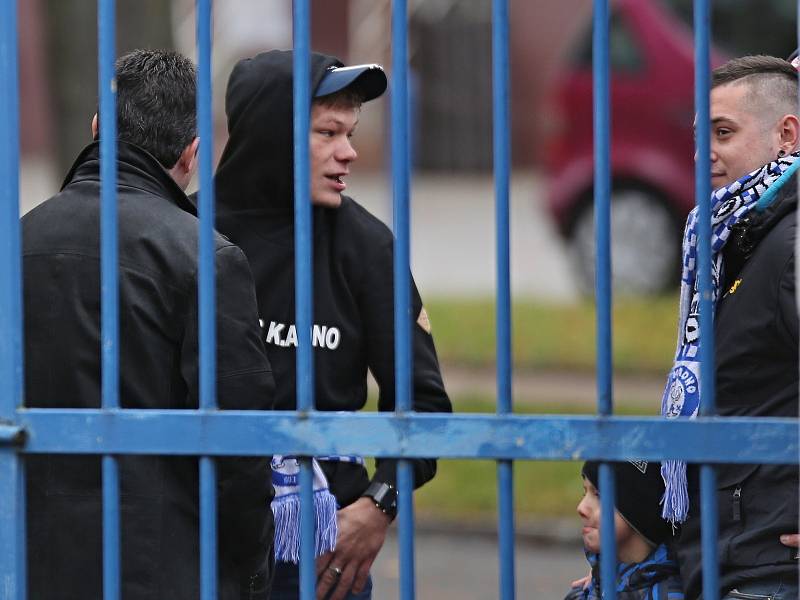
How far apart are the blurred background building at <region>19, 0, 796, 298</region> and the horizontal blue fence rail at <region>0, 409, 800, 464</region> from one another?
17.9 feet

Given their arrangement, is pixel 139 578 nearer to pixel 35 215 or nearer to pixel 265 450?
pixel 265 450

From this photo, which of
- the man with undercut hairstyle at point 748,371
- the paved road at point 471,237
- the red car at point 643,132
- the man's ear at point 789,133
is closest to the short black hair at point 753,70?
the man's ear at point 789,133

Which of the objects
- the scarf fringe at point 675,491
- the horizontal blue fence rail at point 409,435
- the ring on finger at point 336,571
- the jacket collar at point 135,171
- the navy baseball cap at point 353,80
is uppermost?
the navy baseball cap at point 353,80

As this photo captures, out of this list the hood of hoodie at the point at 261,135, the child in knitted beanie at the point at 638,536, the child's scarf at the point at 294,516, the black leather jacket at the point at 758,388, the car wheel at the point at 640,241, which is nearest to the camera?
the black leather jacket at the point at 758,388

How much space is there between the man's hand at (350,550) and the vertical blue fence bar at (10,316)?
3.02 ft

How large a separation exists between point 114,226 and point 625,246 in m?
8.17

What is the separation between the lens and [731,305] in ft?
9.47

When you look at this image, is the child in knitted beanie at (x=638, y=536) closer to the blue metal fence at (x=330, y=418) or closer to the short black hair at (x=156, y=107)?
the blue metal fence at (x=330, y=418)

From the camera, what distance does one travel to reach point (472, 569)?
21.7ft

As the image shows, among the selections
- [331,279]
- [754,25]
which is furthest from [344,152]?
[754,25]

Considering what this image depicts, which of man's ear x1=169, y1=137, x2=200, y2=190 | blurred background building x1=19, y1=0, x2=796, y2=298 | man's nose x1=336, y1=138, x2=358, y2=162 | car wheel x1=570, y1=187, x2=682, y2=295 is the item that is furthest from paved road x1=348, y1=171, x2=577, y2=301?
man's ear x1=169, y1=137, x2=200, y2=190

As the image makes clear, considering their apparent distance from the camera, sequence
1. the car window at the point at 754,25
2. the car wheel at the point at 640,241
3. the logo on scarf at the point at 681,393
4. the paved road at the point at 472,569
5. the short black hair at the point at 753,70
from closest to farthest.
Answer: the logo on scarf at the point at 681,393, the short black hair at the point at 753,70, the paved road at the point at 472,569, the car window at the point at 754,25, the car wheel at the point at 640,241

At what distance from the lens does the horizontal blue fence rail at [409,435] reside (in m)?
2.43

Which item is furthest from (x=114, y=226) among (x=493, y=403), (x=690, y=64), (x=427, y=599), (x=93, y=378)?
(x=690, y=64)
